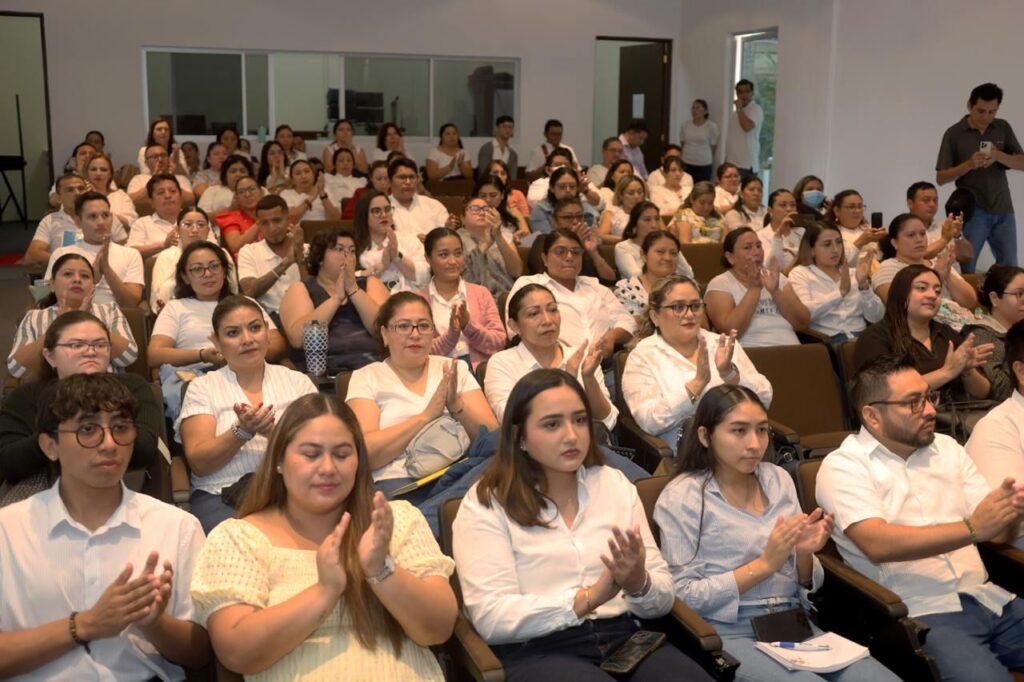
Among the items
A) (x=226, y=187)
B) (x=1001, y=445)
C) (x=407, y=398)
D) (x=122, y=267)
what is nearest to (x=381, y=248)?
(x=122, y=267)

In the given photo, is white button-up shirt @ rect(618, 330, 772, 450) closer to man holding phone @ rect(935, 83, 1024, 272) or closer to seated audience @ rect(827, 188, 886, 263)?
seated audience @ rect(827, 188, 886, 263)

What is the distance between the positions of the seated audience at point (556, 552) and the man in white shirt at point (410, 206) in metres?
4.35

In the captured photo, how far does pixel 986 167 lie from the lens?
784 centimetres

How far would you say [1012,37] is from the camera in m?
8.80

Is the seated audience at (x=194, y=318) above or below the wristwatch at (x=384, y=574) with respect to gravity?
above

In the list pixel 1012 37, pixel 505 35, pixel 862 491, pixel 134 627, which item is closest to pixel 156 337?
pixel 134 627

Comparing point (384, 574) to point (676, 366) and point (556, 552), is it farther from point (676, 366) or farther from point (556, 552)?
point (676, 366)

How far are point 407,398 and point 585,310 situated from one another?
5.17 ft

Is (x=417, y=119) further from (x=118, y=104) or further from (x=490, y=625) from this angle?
(x=490, y=625)

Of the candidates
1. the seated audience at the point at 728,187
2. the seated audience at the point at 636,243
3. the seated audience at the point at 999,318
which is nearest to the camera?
the seated audience at the point at 999,318

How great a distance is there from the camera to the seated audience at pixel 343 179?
9.93 meters

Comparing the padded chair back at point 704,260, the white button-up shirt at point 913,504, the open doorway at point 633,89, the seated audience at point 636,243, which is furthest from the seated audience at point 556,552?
the open doorway at point 633,89

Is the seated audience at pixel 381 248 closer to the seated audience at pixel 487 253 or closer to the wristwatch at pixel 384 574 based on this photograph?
the seated audience at pixel 487 253

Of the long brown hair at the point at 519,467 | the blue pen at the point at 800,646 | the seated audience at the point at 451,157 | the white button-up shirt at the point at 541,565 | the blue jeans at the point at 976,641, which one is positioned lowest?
the blue jeans at the point at 976,641
